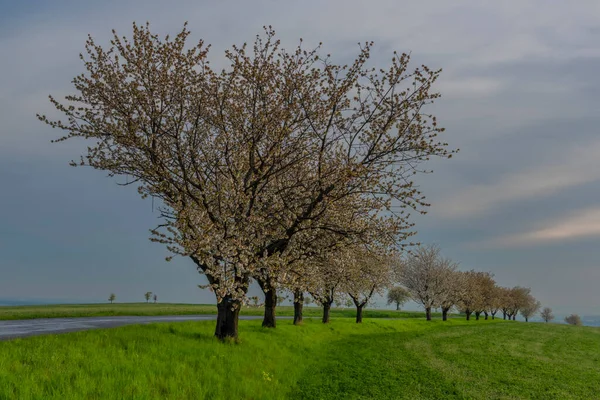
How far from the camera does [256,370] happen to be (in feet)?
57.5

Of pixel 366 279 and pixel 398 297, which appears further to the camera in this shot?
pixel 398 297

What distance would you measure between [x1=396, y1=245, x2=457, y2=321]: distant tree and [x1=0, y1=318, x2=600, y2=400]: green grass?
45595mm

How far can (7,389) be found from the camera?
10.5 metres

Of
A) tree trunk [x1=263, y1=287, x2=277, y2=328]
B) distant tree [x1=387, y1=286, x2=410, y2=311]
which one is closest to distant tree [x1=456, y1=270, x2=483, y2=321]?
distant tree [x1=387, y1=286, x2=410, y2=311]

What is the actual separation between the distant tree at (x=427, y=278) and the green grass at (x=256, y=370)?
45.6 metres

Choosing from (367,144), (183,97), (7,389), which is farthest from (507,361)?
(7,389)

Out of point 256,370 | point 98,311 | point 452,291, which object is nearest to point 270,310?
point 256,370

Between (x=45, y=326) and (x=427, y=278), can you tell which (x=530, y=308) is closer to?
(x=427, y=278)

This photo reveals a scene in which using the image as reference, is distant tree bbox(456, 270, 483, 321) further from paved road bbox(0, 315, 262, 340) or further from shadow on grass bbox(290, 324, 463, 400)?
paved road bbox(0, 315, 262, 340)

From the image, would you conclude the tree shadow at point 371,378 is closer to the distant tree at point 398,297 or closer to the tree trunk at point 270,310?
the tree trunk at point 270,310

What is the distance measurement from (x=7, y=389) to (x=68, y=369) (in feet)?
7.40

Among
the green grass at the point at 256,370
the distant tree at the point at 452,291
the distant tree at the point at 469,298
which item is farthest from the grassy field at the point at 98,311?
the distant tree at the point at 469,298

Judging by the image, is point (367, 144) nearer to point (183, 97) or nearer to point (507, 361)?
point (183, 97)

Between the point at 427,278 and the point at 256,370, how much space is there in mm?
65821
